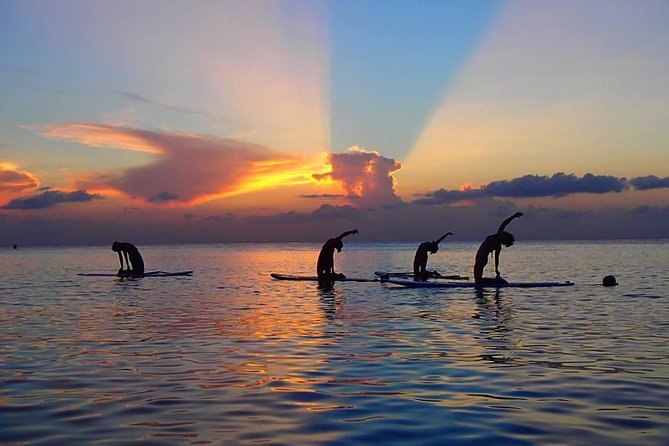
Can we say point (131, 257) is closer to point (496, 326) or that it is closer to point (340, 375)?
point (496, 326)

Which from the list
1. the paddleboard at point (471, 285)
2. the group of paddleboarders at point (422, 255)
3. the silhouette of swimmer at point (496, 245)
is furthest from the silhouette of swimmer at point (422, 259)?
the silhouette of swimmer at point (496, 245)

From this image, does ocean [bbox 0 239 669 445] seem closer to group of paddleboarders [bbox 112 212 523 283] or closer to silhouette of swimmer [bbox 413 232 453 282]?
group of paddleboarders [bbox 112 212 523 283]

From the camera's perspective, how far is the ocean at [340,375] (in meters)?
8.70

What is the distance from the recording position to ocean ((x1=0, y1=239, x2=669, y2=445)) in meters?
8.70

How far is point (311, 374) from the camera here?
12.5 meters

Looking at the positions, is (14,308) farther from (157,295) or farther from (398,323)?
(398,323)

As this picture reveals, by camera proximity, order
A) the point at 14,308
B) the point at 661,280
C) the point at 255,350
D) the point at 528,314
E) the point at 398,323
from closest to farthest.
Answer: the point at 255,350 → the point at 398,323 → the point at 528,314 → the point at 14,308 → the point at 661,280

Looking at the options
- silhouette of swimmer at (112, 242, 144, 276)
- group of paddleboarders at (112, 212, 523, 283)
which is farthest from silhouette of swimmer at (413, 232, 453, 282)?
silhouette of swimmer at (112, 242, 144, 276)

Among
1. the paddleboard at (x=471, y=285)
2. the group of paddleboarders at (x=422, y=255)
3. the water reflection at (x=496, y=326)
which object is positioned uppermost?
the group of paddleboarders at (x=422, y=255)

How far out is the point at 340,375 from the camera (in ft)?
40.7

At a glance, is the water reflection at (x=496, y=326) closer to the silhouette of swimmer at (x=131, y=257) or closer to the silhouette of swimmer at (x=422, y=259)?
the silhouette of swimmer at (x=422, y=259)

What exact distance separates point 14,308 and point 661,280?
118ft

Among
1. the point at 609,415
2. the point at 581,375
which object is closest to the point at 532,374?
the point at 581,375

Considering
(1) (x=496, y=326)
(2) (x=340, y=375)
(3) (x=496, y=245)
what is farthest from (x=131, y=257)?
(2) (x=340, y=375)
